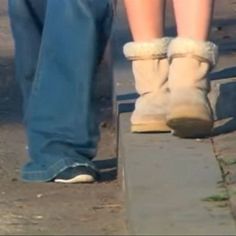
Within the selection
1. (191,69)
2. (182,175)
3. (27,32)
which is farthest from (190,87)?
(27,32)

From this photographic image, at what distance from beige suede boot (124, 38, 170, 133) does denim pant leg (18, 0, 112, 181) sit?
Result: 0.16m

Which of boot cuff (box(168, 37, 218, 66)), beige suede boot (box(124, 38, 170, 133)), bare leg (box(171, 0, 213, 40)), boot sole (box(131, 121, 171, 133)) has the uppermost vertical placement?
bare leg (box(171, 0, 213, 40))

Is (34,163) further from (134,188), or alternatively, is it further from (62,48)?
(134,188)

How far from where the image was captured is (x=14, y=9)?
5.07 metres

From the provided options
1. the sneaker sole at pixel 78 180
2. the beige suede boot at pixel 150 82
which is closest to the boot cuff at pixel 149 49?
the beige suede boot at pixel 150 82

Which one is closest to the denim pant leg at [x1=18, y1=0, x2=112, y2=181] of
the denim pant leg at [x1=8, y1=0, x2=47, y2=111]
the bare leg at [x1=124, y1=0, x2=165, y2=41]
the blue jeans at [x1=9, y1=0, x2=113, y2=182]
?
the blue jeans at [x1=9, y1=0, x2=113, y2=182]

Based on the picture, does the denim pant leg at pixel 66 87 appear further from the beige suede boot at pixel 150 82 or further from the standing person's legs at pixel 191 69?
the standing person's legs at pixel 191 69

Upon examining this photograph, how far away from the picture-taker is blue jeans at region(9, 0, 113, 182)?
4746 mm

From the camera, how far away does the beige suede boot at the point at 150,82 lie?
16.0 feet

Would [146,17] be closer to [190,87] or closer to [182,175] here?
[190,87]

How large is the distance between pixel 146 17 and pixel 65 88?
16.9 inches

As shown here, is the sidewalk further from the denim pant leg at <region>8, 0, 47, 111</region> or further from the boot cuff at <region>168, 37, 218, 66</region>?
the denim pant leg at <region>8, 0, 47, 111</region>

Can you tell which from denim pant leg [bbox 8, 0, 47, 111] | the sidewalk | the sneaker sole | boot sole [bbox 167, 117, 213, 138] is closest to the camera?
the sidewalk

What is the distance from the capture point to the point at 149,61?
4.97 m
